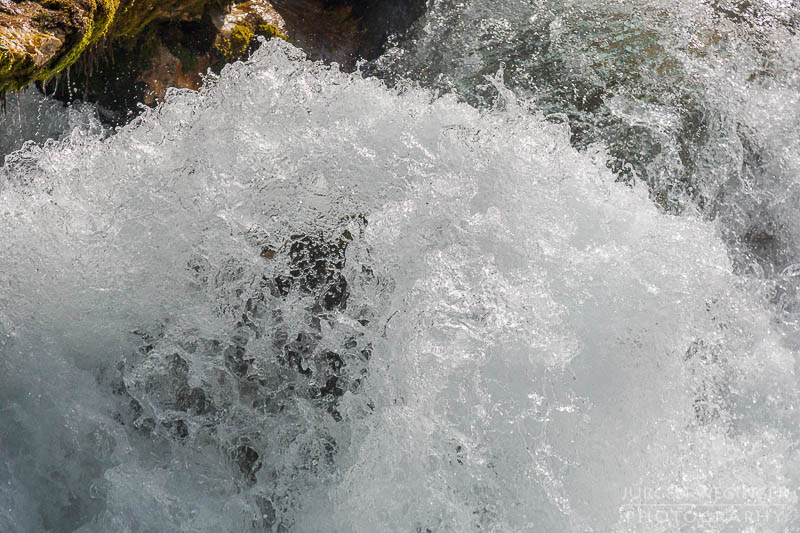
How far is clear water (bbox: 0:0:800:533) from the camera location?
9.42 ft

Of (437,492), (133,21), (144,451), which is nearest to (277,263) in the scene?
(144,451)

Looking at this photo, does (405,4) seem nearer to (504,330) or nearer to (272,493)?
(504,330)

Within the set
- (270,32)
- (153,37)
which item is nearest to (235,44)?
(270,32)

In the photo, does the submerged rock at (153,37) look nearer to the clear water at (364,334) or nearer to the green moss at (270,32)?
the green moss at (270,32)

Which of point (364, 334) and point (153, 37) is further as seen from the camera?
point (153, 37)

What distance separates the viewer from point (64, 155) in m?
3.54

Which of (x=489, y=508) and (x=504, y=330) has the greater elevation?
(x=504, y=330)

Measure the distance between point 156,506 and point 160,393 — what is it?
472 millimetres

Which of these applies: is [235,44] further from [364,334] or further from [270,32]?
[364,334]

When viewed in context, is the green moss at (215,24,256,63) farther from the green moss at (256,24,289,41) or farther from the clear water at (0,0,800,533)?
the clear water at (0,0,800,533)

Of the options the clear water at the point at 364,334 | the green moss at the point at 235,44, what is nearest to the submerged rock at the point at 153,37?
the green moss at the point at 235,44

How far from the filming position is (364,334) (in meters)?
3.15

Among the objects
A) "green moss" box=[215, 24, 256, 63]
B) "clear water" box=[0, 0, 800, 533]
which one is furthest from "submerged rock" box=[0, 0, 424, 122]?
"clear water" box=[0, 0, 800, 533]

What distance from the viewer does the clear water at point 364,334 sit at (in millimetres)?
2871
